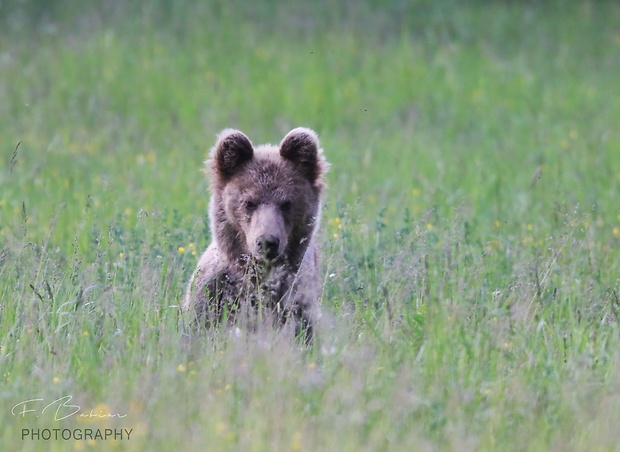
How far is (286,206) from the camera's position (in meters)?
6.82

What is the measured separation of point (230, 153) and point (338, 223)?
188 cm

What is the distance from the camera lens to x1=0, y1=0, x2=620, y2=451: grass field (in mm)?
4887

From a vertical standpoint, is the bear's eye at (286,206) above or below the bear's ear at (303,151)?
below

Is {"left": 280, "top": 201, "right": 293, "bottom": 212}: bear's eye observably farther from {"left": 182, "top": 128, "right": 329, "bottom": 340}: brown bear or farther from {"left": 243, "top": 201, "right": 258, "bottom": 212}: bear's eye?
{"left": 243, "top": 201, "right": 258, "bottom": 212}: bear's eye

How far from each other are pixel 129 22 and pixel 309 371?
14.1m

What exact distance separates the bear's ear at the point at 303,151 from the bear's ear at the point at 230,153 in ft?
0.86

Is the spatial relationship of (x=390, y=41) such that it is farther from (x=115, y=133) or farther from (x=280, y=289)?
(x=280, y=289)

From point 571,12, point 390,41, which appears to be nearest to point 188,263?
point 390,41

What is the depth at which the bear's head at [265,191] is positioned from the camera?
6.73 metres

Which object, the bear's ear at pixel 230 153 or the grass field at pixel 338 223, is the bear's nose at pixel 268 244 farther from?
the bear's ear at pixel 230 153
